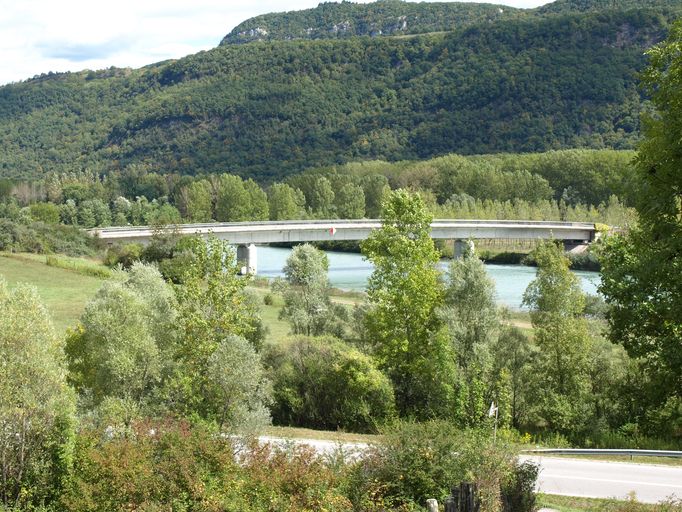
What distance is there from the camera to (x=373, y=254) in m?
34.8

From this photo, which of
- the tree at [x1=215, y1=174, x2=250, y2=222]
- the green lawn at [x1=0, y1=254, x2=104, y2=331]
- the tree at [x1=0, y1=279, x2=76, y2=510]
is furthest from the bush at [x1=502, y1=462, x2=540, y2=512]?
the tree at [x1=215, y1=174, x2=250, y2=222]

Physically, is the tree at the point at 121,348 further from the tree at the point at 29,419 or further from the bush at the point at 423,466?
the bush at the point at 423,466

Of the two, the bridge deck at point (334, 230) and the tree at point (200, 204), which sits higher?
the tree at point (200, 204)

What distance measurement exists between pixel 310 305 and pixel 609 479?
19.4m

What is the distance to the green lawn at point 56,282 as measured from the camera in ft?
159

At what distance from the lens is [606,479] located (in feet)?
70.7

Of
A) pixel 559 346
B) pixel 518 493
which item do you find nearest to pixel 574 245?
pixel 559 346

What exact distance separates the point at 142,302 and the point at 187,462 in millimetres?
11510

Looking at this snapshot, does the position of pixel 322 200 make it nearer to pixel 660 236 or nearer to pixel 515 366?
pixel 515 366

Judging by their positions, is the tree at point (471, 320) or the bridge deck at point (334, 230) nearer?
the tree at point (471, 320)

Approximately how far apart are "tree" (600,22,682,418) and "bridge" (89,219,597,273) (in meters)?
59.0

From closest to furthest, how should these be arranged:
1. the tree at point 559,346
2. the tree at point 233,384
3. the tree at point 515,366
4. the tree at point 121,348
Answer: the tree at point 233,384 → the tree at point 121,348 → the tree at point 559,346 → the tree at point 515,366

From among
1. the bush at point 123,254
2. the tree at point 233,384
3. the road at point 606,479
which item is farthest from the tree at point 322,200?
the road at point 606,479

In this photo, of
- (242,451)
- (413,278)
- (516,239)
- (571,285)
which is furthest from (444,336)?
(516,239)
